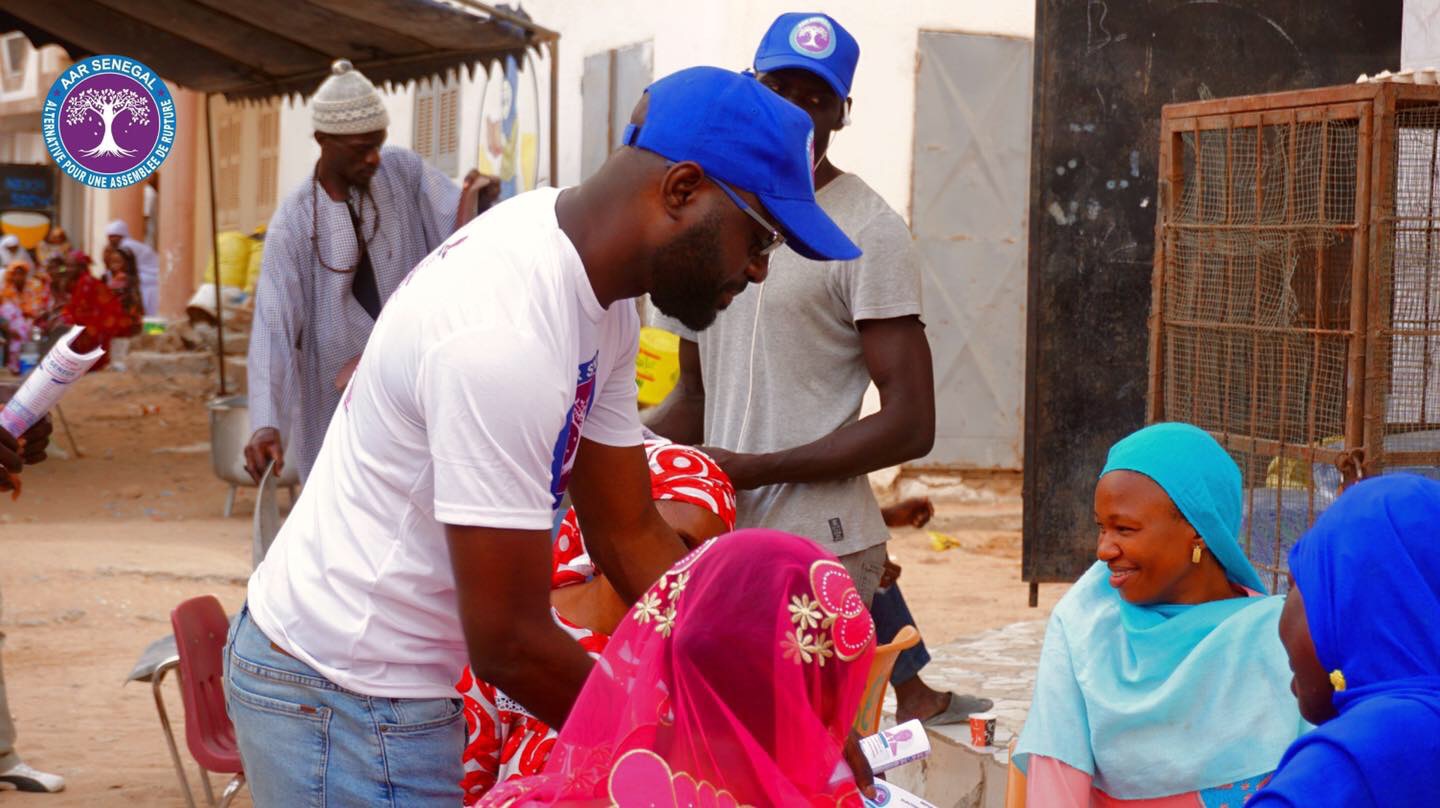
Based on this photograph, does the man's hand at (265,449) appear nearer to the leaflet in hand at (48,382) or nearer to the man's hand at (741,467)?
the leaflet in hand at (48,382)

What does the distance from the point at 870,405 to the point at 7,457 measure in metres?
6.97

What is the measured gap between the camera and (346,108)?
5.25m

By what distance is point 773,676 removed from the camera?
205 cm

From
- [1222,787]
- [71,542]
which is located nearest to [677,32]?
[71,542]

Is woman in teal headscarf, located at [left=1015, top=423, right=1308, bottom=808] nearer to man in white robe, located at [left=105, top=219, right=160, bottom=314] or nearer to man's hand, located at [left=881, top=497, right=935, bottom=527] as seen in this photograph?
man's hand, located at [left=881, top=497, right=935, bottom=527]

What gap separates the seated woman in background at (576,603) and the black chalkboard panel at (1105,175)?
106 inches

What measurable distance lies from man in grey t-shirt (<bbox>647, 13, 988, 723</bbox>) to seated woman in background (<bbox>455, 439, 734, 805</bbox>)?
28cm

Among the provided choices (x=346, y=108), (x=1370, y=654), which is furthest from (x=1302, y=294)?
(x=346, y=108)

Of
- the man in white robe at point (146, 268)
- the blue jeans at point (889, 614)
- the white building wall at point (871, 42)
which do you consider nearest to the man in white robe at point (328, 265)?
the blue jeans at point (889, 614)

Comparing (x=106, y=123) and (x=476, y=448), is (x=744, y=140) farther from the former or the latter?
(x=106, y=123)

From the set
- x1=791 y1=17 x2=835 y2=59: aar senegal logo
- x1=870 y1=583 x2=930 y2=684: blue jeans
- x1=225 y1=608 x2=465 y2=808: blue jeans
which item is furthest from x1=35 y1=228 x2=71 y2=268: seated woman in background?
x1=225 y1=608 x2=465 y2=808: blue jeans

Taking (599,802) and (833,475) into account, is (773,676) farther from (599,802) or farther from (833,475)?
(833,475)

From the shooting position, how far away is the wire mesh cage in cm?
374

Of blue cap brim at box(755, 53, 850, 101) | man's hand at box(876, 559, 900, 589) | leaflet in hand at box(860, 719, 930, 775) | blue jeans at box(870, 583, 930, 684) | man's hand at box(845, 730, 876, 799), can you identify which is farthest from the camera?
blue jeans at box(870, 583, 930, 684)
